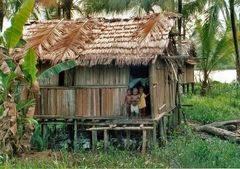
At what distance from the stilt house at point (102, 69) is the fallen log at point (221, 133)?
182cm

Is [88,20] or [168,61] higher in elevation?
[88,20]

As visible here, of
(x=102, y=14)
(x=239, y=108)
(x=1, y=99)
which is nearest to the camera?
(x=1, y=99)

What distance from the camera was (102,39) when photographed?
12422mm

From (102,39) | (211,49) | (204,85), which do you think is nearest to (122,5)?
(211,49)

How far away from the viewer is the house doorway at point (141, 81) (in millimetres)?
12423

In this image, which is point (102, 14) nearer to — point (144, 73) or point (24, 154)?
point (144, 73)

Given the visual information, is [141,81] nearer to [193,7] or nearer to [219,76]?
[193,7]

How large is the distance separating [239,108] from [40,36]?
1049cm

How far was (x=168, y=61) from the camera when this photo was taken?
1370cm

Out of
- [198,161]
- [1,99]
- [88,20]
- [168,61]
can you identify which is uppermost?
[88,20]

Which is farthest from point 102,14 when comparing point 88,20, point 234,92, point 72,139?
point 72,139

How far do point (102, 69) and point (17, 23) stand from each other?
308cm

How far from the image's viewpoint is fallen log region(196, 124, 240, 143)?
42.1ft

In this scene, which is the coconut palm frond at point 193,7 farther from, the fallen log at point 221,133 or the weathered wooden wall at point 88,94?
the weathered wooden wall at point 88,94
